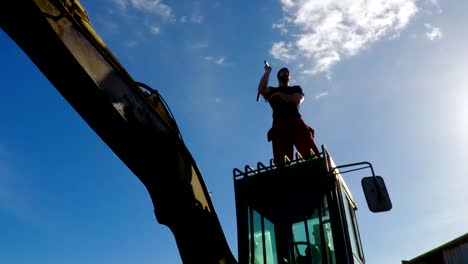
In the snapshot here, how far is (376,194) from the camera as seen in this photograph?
12.8 ft

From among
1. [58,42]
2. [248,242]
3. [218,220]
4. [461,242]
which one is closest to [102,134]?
[58,42]

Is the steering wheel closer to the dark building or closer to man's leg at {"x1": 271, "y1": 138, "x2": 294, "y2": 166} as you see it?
man's leg at {"x1": 271, "y1": 138, "x2": 294, "y2": 166}

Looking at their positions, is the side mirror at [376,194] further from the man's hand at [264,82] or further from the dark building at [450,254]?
the dark building at [450,254]

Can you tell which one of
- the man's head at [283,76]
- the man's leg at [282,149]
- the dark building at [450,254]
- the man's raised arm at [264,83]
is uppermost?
the man's head at [283,76]

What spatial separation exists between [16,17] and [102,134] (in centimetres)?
101

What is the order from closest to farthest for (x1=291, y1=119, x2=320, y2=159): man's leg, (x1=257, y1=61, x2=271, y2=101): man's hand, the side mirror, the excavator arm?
the excavator arm
the side mirror
(x1=291, y1=119, x2=320, y2=159): man's leg
(x1=257, y1=61, x2=271, y2=101): man's hand

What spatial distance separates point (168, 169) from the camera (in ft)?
11.4

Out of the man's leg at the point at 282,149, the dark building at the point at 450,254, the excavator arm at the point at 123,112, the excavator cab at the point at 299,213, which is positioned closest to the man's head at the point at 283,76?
the man's leg at the point at 282,149

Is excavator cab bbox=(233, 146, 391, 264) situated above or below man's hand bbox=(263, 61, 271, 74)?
below

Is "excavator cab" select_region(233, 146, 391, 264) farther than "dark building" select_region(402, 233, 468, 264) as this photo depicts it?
No

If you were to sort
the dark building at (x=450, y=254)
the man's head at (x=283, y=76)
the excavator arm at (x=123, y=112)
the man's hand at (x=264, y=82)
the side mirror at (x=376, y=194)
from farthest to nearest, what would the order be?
the dark building at (x=450, y=254)
the man's head at (x=283, y=76)
the man's hand at (x=264, y=82)
the side mirror at (x=376, y=194)
the excavator arm at (x=123, y=112)

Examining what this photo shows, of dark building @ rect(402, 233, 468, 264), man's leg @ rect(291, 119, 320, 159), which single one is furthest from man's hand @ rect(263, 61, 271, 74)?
dark building @ rect(402, 233, 468, 264)

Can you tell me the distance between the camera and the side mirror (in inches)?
151

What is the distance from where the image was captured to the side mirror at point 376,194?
3.83 meters
